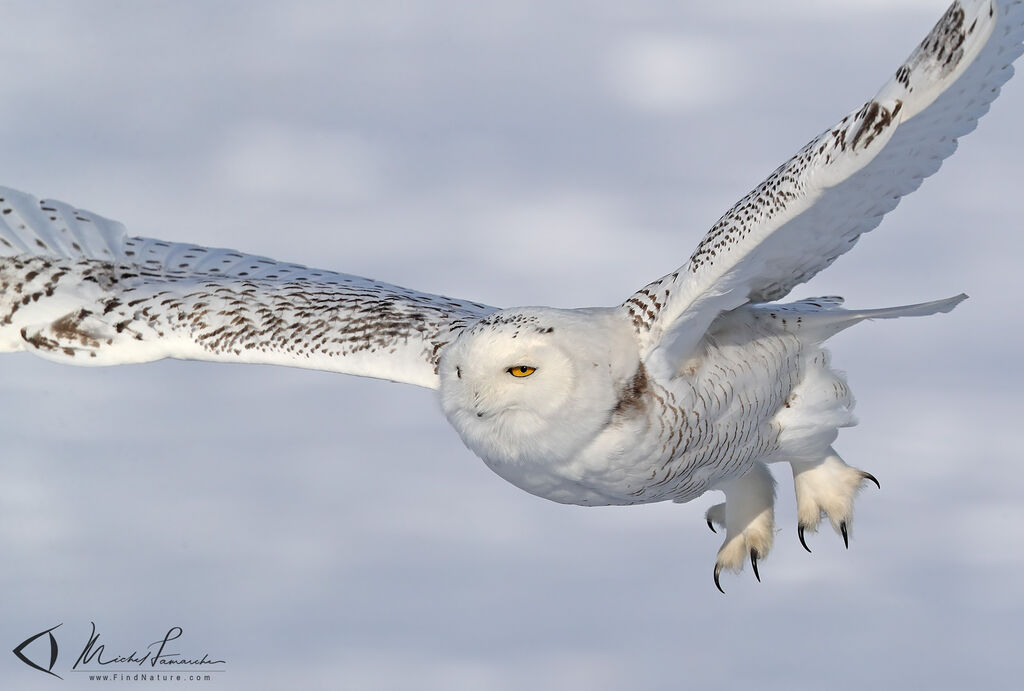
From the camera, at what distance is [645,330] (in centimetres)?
896

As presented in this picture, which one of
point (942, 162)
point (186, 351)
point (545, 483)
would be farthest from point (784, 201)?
point (186, 351)

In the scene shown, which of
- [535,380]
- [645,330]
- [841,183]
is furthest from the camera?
[645,330]

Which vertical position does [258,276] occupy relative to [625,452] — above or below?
above

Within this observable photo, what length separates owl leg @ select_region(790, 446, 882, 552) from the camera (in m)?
10.9

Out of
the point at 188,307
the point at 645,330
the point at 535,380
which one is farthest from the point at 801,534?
the point at 188,307

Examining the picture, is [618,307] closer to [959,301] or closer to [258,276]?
[959,301]

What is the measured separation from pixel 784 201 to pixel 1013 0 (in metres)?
1.46

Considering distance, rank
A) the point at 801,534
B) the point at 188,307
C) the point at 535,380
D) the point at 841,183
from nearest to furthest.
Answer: the point at 841,183
the point at 535,380
the point at 188,307
the point at 801,534

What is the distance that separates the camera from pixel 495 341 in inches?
338

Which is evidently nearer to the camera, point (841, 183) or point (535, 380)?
point (841, 183)

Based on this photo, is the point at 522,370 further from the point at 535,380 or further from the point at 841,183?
the point at 841,183

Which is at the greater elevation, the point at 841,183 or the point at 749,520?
the point at 841,183

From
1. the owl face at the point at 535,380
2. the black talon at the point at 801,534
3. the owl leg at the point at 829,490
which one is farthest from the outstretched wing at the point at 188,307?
the black talon at the point at 801,534

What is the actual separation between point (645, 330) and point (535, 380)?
763 mm
